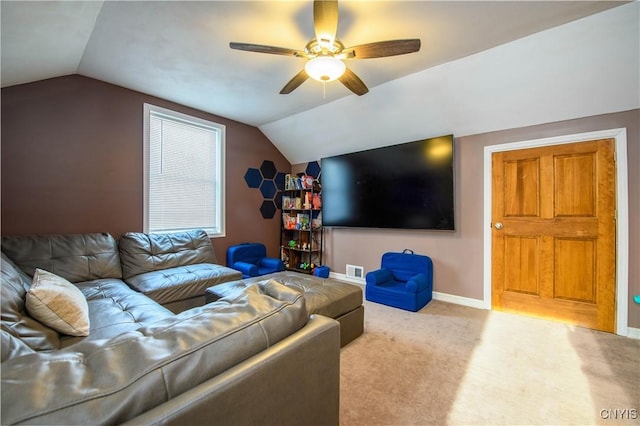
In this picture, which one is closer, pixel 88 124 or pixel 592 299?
pixel 592 299

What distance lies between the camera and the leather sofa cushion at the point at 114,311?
1526 mm

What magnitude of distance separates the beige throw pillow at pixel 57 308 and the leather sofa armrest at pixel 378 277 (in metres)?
2.68

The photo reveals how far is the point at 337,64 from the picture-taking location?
1951 mm

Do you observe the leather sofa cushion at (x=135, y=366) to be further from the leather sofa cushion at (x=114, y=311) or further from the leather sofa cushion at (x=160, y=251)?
the leather sofa cushion at (x=160, y=251)

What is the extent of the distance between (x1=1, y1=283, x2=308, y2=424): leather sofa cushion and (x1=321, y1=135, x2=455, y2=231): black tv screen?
285cm

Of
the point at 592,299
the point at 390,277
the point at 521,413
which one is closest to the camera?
the point at 521,413

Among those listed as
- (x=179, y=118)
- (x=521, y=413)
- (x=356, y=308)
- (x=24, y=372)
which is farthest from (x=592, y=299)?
(x=179, y=118)

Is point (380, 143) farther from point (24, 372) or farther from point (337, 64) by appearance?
point (24, 372)

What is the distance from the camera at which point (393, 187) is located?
12.0ft

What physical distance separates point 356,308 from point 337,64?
6.50 feet

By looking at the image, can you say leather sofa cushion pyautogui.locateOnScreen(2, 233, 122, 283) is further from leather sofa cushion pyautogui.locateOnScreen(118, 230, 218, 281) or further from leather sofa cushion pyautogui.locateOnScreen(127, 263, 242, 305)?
leather sofa cushion pyautogui.locateOnScreen(127, 263, 242, 305)

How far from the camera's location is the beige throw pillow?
1.36 metres

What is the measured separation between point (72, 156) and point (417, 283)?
3.98 meters

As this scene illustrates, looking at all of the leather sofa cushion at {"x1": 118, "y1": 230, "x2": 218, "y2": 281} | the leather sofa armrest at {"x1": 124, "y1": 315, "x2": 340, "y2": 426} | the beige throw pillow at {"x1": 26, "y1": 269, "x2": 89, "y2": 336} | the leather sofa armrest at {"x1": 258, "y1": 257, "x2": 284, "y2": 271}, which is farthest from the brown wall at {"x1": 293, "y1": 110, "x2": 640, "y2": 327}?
the beige throw pillow at {"x1": 26, "y1": 269, "x2": 89, "y2": 336}
